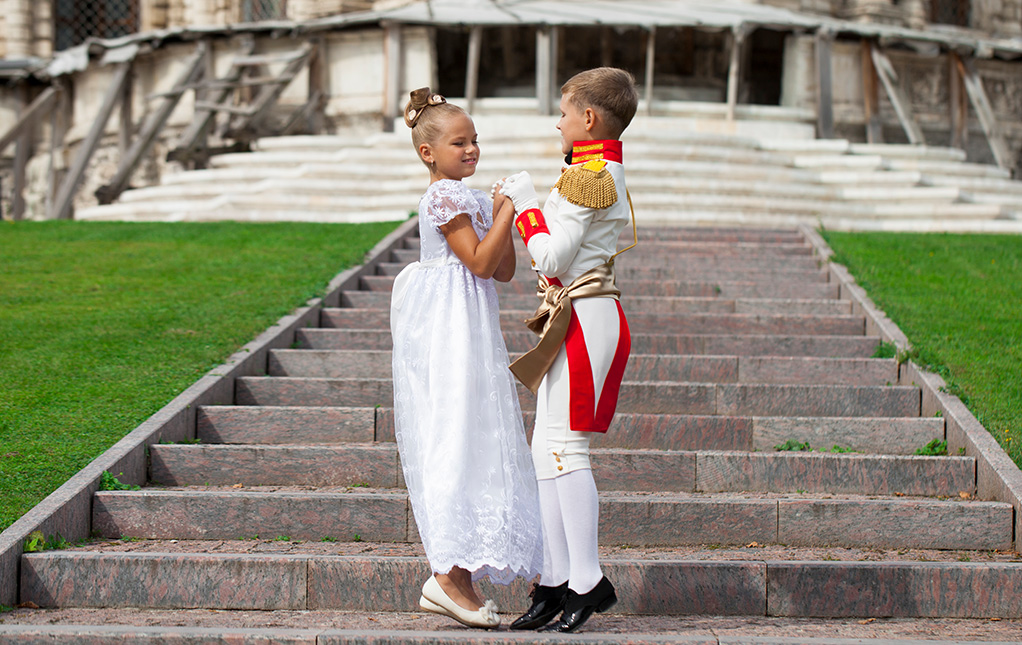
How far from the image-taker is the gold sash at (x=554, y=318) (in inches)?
143

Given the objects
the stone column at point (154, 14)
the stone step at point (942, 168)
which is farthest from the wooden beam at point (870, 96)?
the stone column at point (154, 14)

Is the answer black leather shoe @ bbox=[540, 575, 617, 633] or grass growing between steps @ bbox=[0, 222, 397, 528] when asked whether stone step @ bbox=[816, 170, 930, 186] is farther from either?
black leather shoe @ bbox=[540, 575, 617, 633]

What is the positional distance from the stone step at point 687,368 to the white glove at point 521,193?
12.0 feet

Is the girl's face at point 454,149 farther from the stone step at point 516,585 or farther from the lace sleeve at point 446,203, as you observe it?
the stone step at point 516,585

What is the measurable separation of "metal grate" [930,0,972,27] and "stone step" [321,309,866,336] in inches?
862

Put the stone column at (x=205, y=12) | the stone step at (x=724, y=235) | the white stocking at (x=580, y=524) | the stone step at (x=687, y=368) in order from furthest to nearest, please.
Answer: the stone column at (x=205, y=12)
the stone step at (x=724, y=235)
the stone step at (x=687, y=368)
the white stocking at (x=580, y=524)

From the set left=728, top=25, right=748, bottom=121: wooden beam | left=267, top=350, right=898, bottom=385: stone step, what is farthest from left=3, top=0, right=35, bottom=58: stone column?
left=267, top=350, right=898, bottom=385: stone step

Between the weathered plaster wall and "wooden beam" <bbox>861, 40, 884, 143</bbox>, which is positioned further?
the weathered plaster wall

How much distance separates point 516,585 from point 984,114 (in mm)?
18973

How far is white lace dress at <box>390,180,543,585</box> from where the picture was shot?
12.0 ft

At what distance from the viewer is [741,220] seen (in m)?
14.4

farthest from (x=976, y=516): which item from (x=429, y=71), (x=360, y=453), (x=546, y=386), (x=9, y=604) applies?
(x=429, y=71)

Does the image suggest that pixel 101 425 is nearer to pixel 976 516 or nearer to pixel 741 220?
pixel 976 516

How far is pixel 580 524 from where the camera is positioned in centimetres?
356
